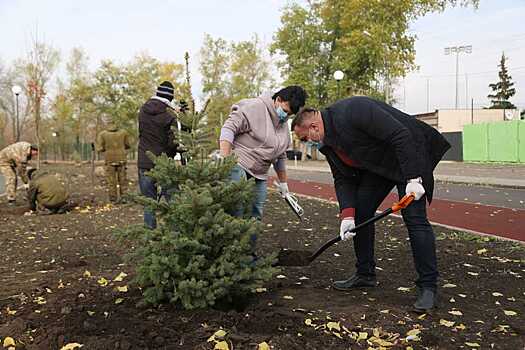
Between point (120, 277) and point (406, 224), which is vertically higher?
point (406, 224)

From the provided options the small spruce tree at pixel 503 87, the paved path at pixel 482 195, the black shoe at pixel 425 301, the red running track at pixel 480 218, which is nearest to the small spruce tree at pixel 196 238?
the black shoe at pixel 425 301

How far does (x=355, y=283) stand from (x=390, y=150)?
1.13 meters

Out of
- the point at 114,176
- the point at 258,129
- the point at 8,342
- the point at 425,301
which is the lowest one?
the point at 8,342

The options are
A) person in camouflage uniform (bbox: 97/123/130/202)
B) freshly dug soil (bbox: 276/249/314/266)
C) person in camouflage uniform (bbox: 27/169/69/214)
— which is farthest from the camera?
person in camouflage uniform (bbox: 97/123/130/202)

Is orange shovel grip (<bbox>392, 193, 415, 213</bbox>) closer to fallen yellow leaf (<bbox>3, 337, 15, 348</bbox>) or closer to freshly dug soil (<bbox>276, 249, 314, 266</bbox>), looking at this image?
freshly dug soil (<bbox>276, 249, 314, 266</bbox>)

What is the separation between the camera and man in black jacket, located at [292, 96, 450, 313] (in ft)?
12.1

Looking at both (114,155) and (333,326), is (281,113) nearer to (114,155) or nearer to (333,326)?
(333,326)

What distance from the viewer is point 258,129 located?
449 cm

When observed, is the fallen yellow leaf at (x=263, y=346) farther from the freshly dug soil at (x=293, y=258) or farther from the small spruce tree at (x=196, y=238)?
the freshly dug soil at (x=293, y=258)

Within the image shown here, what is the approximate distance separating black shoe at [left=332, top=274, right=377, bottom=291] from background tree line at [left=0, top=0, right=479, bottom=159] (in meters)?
18.0

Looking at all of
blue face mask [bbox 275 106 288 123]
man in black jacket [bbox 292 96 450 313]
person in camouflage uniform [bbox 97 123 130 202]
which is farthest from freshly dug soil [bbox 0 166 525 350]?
person in camouflage uniform [bbox 97 123 130 202]

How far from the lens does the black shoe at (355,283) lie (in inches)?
170

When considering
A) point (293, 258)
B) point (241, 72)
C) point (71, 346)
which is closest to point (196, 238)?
point (71, 346)

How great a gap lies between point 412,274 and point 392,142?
161cm
